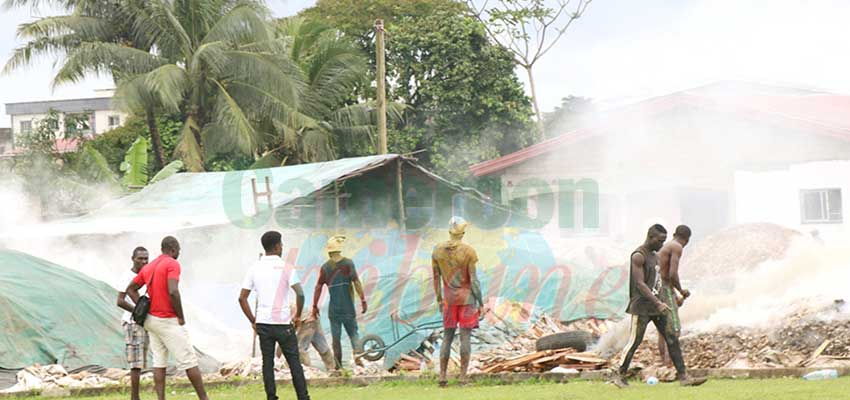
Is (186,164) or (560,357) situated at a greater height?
(186,164)

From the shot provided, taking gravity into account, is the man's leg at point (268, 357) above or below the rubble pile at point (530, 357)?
above

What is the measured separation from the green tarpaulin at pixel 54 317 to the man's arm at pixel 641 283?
729cm

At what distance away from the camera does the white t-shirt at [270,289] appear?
973 centimetres

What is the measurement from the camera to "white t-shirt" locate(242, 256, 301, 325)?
973cm

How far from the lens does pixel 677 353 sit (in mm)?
10859

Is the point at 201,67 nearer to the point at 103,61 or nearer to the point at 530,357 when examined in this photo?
the point at 103,61

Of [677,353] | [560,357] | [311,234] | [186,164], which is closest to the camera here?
[677,353]

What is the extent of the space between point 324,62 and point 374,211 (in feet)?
49.9

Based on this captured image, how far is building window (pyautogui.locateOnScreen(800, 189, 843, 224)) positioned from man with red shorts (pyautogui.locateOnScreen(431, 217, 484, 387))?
14.3 m

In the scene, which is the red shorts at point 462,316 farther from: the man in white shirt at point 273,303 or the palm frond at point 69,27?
the palm frond at point 69,27

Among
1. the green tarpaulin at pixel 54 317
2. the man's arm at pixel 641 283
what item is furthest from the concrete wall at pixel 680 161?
the man's arm at pixel 641 283

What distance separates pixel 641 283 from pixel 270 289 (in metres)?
3.35

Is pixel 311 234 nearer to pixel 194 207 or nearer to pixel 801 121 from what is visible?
pixel 194 207

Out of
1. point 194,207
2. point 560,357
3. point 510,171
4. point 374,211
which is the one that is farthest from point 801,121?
point 560,357
